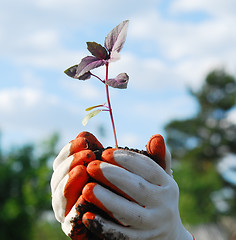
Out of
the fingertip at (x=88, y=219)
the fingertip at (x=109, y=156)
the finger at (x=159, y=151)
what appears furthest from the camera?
the finger at (x=159, y=151)

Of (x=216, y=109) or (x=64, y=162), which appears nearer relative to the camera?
(x=64, y=162)

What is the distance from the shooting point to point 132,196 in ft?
6.50

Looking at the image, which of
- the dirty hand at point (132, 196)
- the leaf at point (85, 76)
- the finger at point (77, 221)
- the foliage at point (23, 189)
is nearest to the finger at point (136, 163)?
the dirty hand at point (132, 196)

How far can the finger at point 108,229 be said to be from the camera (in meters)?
1.87

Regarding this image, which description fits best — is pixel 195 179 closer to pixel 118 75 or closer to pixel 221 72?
pixel 221 72

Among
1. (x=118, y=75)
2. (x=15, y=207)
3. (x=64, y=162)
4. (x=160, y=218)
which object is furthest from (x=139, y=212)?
(x=15, y=207)

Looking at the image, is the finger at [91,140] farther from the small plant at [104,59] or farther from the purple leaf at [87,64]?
the purple leaf at [87,64]

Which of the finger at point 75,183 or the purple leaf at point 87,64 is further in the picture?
the purple leaf at point 87,64

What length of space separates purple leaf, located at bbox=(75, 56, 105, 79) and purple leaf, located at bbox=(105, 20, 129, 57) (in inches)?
3.7

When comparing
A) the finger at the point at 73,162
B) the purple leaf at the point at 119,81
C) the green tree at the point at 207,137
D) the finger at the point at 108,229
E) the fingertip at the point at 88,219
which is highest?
the purple leaf at the point at 119,81

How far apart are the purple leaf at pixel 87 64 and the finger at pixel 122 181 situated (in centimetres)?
49

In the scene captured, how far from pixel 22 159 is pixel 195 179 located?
39.0 feet

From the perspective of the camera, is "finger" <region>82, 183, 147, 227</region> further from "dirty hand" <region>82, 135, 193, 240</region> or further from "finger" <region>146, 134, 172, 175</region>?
"finger" <region>146, 134, 172, 175</region>

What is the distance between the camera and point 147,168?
203cm
